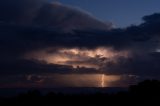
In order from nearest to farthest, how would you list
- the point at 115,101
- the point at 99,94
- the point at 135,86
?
the point at 115,101, the point at 99,94, the point at 135,86

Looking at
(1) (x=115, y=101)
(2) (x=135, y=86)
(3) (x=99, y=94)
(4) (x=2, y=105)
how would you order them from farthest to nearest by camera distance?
(2) (x=135, y=86) → (3) (x=99, y=94) → (1) (x=115, y=101) → (4) (x=2, y=105)

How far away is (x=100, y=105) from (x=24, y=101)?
13.6m

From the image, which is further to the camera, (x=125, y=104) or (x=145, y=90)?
(x=145, y=90)

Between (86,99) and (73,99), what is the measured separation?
2.41 m

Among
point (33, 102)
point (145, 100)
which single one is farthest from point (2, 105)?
point (145, 100)

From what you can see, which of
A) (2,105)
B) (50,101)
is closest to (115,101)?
(50,101)

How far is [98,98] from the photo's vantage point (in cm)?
8444

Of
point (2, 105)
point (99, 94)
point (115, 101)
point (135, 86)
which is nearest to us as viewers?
point (2, 105)

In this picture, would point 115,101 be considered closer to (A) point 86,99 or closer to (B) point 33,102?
(A) point 86,99

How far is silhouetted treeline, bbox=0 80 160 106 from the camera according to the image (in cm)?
7869

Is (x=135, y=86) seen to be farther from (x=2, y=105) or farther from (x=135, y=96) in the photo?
(x=2, y=105)

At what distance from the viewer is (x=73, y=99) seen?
84812mm

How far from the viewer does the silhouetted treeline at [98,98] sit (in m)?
78.7

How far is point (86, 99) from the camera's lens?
276 ft
